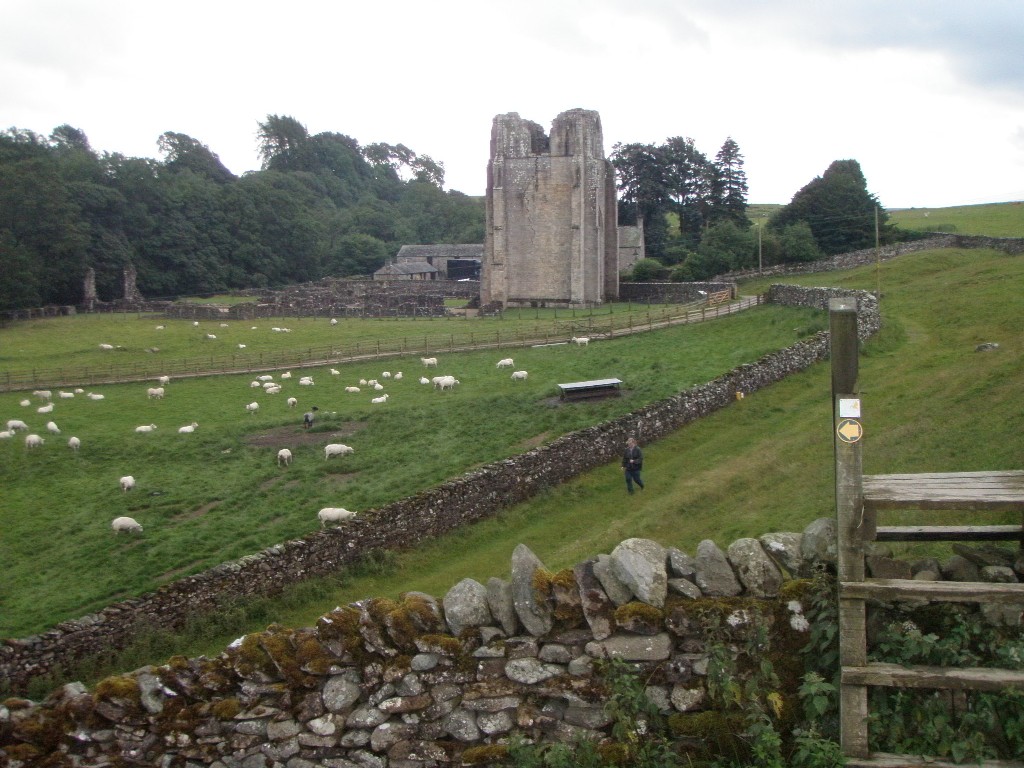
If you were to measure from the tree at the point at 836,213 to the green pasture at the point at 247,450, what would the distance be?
1247 inches

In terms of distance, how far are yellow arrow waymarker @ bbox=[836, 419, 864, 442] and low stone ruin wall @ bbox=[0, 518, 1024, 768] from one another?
75 cm

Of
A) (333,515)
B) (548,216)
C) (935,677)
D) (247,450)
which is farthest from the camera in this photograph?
(548,216)

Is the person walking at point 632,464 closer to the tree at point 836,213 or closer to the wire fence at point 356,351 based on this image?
the wire fence at point 356,351

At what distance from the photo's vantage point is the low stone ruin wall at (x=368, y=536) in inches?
533

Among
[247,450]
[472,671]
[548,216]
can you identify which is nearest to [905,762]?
[472,671]

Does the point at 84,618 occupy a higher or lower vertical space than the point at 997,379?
lower

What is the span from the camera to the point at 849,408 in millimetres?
5949

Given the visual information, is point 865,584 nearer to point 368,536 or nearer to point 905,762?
point 905,762

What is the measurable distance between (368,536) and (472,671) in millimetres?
10889

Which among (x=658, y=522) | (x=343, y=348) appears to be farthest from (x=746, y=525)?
(x=343, y=348)

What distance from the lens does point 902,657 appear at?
5.69 m

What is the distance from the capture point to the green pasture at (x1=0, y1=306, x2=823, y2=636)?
696 inches

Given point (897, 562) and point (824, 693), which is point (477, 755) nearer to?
point (824, 693)

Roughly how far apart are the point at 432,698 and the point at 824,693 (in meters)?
2.54
